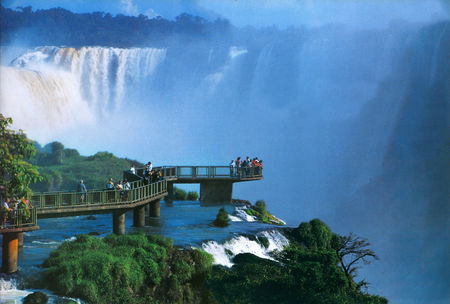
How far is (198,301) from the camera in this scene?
24438mm

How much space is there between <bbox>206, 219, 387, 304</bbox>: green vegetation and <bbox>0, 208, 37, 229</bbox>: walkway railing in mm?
8051

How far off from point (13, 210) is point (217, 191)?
2334cm

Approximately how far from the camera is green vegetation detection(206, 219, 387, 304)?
2517cm

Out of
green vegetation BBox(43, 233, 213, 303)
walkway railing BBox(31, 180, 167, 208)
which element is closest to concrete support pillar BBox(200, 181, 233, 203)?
walkway railing BBox(31, 180, 167, 208)

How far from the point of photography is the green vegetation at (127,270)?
21.1 m

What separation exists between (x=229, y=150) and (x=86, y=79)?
83.7ft

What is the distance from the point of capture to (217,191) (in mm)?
43562

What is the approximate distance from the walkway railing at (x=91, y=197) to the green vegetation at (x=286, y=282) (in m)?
5.82

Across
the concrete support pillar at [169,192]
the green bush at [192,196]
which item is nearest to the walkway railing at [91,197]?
the concrete support pillar at [169,192]

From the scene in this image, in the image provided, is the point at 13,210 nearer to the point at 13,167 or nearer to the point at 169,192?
the point at 13,167

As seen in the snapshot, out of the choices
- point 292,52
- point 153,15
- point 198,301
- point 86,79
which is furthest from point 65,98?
point 198,301

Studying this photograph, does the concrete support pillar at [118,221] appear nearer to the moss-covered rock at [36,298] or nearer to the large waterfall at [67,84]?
the moss-covered rock at [36,298]

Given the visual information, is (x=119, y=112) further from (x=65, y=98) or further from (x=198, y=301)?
(x=198, y=301)

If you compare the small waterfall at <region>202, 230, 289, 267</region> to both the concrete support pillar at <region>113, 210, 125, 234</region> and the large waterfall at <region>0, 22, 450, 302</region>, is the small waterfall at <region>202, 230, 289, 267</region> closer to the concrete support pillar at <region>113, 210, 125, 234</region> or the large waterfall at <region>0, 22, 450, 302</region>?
the concrete support pillar at <region>113, 210, 125, 234</region>
